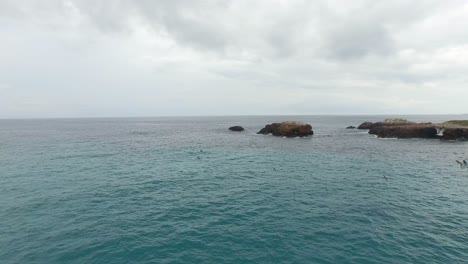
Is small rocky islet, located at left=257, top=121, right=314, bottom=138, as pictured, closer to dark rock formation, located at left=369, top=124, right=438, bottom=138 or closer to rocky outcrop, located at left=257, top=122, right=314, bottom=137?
rocky outcrop, located at left=257, top=122, right=314, bottom=137

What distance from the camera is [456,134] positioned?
75062 mm

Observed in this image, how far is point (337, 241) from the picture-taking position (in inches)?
736

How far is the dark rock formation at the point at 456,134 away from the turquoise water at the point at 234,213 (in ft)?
135

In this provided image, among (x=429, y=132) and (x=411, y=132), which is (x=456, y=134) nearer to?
(x=429, y=132)

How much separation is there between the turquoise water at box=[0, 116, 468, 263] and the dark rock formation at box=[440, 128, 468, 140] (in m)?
41.2

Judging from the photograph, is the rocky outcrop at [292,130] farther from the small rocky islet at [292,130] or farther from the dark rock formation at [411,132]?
the dark rock formation at [411,132]

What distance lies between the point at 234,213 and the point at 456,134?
87205mm

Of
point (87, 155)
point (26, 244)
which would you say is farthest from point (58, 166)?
point (26, 244)

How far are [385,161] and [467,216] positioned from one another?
82.9 feet

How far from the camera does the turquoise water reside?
17.5 meters

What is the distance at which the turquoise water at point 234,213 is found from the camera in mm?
17469

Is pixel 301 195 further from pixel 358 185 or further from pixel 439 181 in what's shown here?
pixel 439 181

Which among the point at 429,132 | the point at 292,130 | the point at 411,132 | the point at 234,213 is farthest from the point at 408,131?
the point at 234,213

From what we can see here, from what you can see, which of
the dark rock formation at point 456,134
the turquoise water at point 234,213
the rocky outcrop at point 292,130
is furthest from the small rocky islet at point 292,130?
the turquoise water at point 234,213
